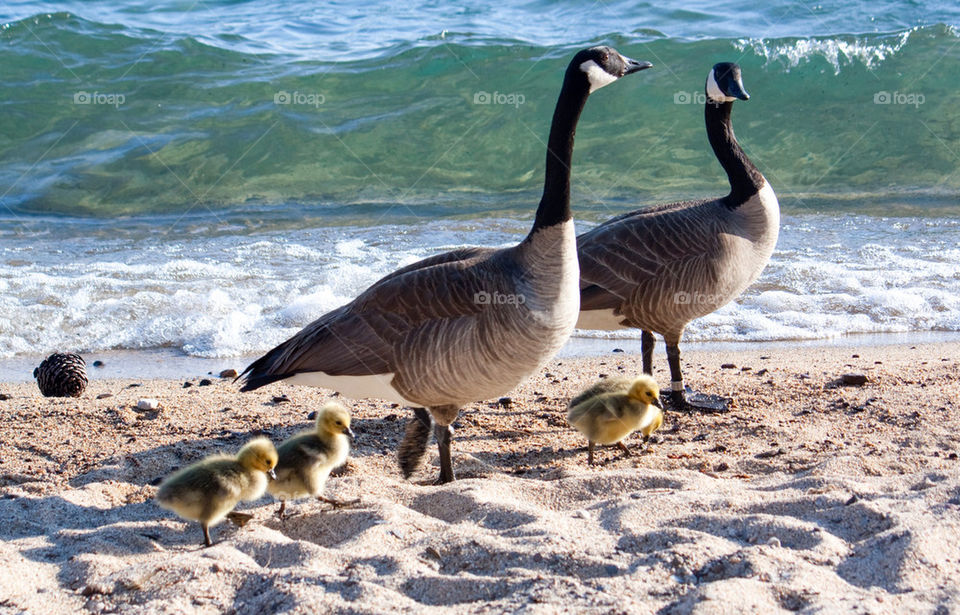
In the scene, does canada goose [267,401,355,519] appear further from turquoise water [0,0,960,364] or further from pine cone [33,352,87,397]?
turquoise water [0,0,960,364]

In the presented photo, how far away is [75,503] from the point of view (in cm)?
455

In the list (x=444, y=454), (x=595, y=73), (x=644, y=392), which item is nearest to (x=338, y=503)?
(x=444, y=454)

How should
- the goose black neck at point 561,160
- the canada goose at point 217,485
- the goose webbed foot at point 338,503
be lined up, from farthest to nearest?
the goose black neck at point 561,160 < the goose webbed foot at point 338,503 < the canada goose at point 217,485

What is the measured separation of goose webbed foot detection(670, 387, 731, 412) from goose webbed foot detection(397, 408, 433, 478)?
2.02m

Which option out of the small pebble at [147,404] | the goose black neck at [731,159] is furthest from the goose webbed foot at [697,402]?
the small pebble at [147,404]

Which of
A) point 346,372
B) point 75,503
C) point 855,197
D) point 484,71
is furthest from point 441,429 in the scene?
point 484,71

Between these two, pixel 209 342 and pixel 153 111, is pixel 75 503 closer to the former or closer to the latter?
pixel 209 342

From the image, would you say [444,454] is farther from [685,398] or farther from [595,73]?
[595,73]

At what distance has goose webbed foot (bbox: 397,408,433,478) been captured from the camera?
533cm

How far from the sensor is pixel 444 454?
5.20 metres

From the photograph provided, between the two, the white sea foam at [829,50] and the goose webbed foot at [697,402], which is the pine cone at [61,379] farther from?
the white sea foam at [829,50]

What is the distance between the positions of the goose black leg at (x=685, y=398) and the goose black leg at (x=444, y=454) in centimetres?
204

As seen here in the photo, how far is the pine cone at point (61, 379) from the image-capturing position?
668 cm

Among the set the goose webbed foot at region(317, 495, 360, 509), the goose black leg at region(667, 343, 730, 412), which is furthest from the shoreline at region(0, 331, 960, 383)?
the goose webbed foot at region(317, 495, 360, 509)
